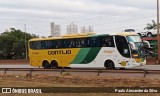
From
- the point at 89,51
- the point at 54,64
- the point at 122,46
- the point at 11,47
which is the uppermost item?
the point at 11,47

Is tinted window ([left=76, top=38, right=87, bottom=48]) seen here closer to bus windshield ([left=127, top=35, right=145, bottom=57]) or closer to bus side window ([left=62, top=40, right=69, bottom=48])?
bus side window ([left=62, top=40, right=69, bottom=48])

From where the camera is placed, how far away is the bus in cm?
2828

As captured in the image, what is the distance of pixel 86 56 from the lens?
30.7 meters

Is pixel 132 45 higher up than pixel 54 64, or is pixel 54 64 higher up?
pixel 132 45

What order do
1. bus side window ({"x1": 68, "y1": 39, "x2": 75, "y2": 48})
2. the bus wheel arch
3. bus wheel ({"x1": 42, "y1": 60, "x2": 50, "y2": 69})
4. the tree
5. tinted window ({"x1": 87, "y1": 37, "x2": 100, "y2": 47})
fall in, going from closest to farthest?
tinted window ({"x1": 87, "y1": 37, "x2": 100, "y2": 47}) < bus side window ({"x1": 68, "y1": 39, "x2": 75, "y2": 48}) < the bus wheel arch < bus wheel ({"x1": 42, "y1": 60, "x2": 50, "y2": 69}) < the tree

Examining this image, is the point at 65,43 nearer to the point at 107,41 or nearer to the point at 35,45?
the point at 35,45

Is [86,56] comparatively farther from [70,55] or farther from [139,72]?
[139,72]

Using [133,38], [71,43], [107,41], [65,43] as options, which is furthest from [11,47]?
[133,38]

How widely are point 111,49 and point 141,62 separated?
8.18ft

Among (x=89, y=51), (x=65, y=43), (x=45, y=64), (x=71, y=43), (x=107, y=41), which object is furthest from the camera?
(x=45, y=64)

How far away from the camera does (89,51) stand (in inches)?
1193

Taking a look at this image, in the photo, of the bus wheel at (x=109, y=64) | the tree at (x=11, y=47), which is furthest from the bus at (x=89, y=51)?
the tree at (x=11, y=47)

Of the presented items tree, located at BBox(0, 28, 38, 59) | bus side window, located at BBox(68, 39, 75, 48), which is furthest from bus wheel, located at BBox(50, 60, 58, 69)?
tree, located at BBox(0, 28, 38, 59)

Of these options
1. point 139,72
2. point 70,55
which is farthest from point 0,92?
point 70,55
